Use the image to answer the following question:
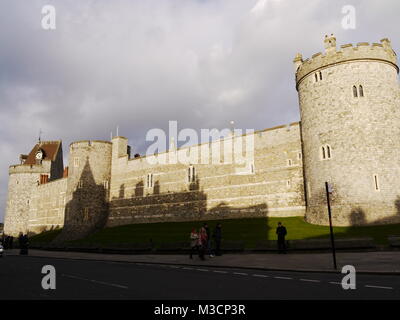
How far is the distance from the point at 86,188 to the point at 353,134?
1268 inches

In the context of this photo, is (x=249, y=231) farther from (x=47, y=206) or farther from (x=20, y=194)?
(x=20, y=194)

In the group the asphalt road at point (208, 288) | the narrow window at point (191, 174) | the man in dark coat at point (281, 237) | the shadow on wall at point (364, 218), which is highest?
the narrow window at point (191, 174)

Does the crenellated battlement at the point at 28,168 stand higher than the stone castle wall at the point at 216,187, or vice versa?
the crenellated battlement at the point at 28,168

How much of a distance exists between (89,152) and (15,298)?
129 feet

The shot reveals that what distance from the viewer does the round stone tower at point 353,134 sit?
77.6 feet

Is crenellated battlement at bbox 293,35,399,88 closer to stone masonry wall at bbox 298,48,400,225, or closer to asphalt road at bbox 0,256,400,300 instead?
stone masonry wall at bbox 298,48,400,225

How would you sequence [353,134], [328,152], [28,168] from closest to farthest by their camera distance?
[353,134] < [328,152] < [28,168]

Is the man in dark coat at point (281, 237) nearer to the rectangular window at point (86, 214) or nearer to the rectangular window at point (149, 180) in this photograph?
the rectangular window at point (149, 180)

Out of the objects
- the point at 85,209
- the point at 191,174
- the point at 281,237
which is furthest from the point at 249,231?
the point at 85,209

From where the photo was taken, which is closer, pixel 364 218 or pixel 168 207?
pixel 364 218

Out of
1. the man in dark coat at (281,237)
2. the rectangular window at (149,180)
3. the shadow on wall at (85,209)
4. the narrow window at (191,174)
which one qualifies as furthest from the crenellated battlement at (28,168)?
the man in dark coat at (281,237)

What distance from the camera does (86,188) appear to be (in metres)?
44.6

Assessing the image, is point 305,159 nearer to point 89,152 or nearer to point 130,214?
point 130,214

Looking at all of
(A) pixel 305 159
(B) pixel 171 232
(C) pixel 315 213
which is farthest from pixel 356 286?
(B) pixel 171 232
